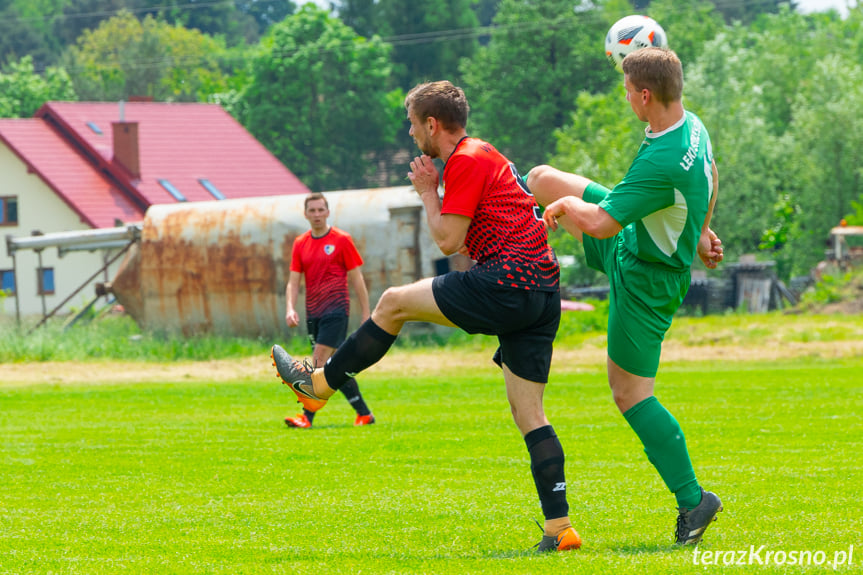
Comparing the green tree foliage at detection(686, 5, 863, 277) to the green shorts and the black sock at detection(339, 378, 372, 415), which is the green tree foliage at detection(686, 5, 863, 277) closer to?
the black sock at detection(339, 378, 372, 415)

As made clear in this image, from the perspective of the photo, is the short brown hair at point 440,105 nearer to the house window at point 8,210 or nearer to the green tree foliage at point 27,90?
the house window at point 8,210

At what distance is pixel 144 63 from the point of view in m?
91.1

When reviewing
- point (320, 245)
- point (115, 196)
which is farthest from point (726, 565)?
point (115, 196)

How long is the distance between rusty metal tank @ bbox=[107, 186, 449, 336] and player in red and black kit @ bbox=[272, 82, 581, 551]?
1742 cm

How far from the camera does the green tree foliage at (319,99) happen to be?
7250 centimetres

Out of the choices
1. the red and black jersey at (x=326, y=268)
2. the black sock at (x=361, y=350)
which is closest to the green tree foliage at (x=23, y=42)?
the red and black jersey at (x=326, y=268)

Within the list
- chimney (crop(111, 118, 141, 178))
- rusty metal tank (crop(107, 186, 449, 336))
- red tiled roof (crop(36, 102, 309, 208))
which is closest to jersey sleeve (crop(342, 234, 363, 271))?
rusty metal tank (crop(107, 186, 449, 336))

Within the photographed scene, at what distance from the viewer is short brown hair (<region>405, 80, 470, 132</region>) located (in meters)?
5.70

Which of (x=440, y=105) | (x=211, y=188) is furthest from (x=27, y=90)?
(x=440, y=105)

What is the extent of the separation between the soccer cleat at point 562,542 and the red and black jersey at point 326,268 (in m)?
6.40

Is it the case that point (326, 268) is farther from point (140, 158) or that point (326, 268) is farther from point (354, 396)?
point (140, 158)

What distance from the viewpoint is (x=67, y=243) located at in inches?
1148

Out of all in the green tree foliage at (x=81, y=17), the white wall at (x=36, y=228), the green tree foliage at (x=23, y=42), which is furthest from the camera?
the green tree foliage at (x=81, y=17)

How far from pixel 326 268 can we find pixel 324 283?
15cm
